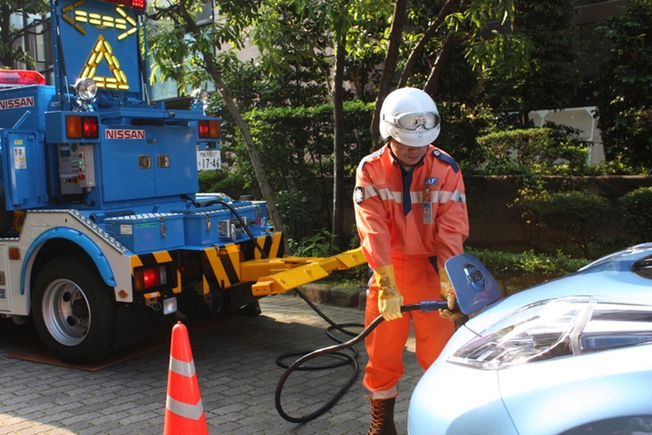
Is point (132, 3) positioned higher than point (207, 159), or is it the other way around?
point (132, 3)

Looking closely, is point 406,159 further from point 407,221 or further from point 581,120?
point 581,120

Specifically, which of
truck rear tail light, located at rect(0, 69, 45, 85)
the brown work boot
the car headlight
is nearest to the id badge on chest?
the brown work boot

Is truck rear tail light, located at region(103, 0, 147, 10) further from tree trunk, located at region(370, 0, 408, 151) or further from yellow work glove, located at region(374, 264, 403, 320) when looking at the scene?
yellow work glove, located at region(374, 264, 403, 320)

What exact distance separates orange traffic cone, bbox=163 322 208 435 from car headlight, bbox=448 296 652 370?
57.0 inches

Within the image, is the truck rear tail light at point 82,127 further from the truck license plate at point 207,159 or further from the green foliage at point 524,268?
the green foliage at point 524,268

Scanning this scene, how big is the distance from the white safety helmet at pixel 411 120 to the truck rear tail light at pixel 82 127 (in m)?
3.12

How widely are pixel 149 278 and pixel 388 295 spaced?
2.61 m

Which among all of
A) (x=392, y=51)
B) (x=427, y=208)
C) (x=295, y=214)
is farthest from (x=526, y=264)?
(x=295, y=214)

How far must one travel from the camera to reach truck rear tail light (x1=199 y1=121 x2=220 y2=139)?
6.85 m

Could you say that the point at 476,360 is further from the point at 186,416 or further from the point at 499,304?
the point at 186,416

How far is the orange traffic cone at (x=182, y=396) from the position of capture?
11.2 ft

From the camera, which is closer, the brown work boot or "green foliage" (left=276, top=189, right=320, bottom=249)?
the brown work boot

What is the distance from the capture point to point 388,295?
11.7ft

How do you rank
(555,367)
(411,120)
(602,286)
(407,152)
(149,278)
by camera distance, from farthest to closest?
(149,278), (407,152), (411,120), (602,286), (555,367)
